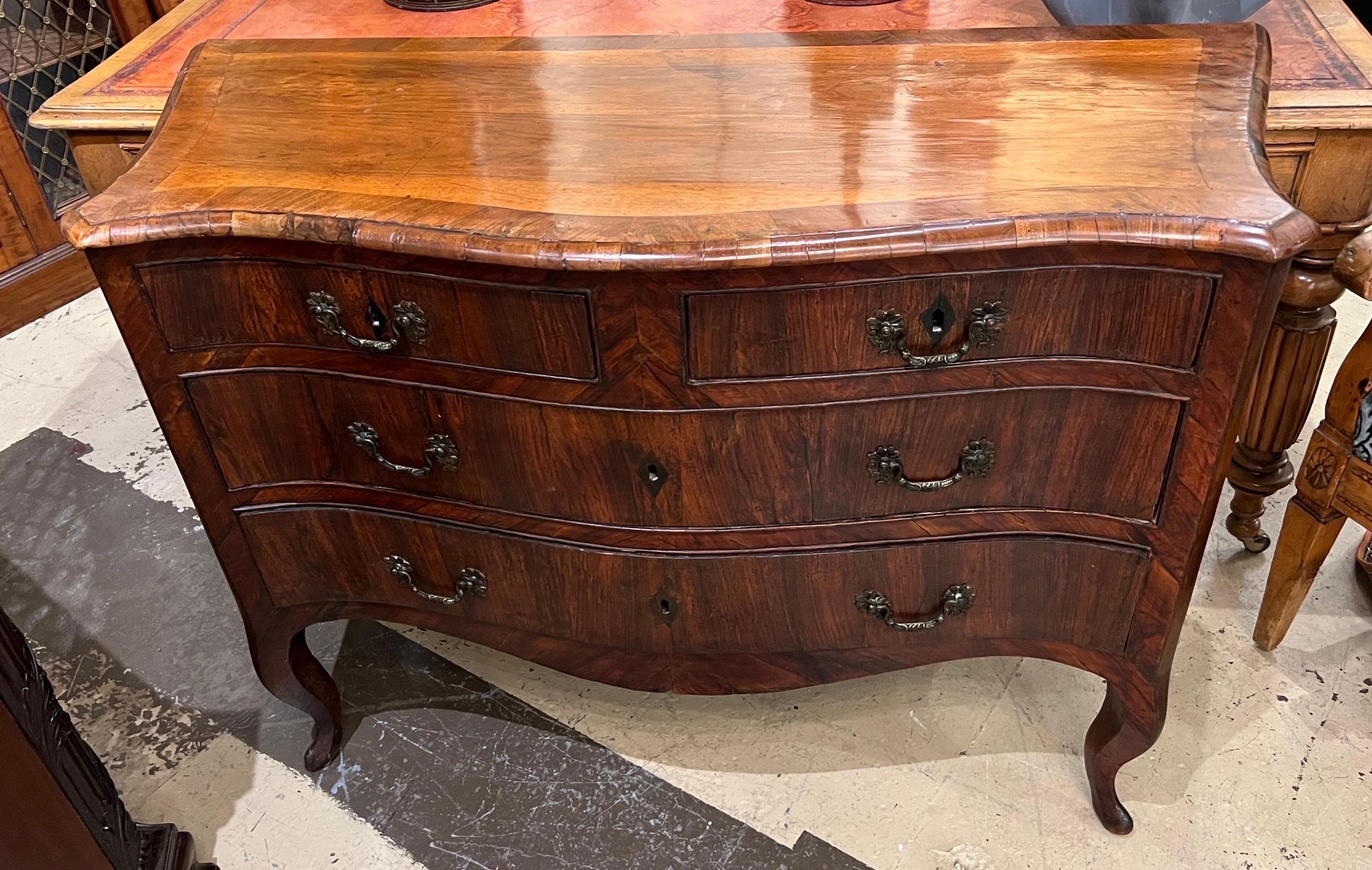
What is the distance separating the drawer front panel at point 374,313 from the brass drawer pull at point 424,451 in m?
0.11

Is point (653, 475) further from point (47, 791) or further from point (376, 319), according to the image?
point (47, 791)

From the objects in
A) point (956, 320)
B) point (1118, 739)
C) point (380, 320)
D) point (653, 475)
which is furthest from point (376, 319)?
point (1118, 739)

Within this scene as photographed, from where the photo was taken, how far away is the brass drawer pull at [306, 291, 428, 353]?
3.55ft

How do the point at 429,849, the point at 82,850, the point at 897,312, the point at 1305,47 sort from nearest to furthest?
1. the point at 897,312
2. the point at 82,850
3. the point at 1305,47
4. the point at 429,849

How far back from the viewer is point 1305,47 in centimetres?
135

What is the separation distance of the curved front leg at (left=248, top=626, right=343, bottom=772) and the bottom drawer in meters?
0.11

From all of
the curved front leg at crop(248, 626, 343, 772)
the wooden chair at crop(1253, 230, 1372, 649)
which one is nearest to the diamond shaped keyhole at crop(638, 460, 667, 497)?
the curved front leg at crop(248, 626, 343, 772)

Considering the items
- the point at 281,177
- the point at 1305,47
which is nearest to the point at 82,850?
the point at 281,177

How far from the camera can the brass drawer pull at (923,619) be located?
49.4 inches

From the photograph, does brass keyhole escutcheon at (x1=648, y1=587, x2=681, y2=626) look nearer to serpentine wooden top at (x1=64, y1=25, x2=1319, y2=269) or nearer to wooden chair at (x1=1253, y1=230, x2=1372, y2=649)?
serpentine wooden top at (x1=64, y1=25, x2=1319, y2=269)

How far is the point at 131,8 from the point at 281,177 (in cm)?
211

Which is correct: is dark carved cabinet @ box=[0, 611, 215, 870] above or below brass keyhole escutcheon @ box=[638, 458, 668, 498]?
below

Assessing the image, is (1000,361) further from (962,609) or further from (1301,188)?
(1301,188)

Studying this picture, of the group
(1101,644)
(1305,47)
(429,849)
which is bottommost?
(429,849)
